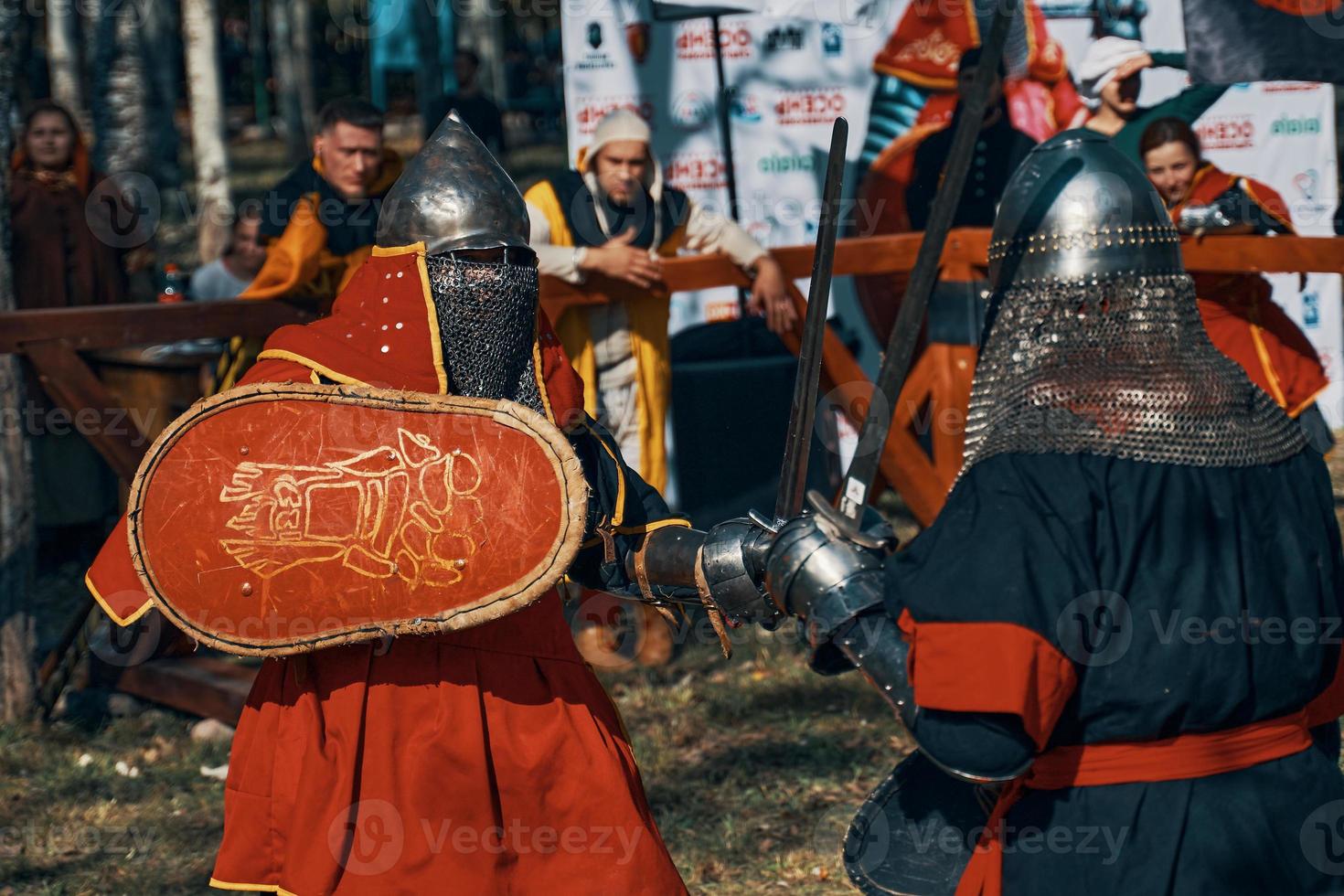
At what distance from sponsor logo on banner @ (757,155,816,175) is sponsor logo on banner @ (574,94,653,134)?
61 cm

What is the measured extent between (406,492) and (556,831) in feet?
2.15

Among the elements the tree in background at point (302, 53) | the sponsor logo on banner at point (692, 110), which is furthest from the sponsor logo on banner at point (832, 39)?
the tree in background at point (302, 53)

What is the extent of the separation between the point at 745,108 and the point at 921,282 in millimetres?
5066

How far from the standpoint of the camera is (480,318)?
2.95 metres

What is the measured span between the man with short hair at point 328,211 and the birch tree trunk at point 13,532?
0.83m

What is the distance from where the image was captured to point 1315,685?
7.64 ft

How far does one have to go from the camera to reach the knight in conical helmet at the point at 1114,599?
84.3 inches

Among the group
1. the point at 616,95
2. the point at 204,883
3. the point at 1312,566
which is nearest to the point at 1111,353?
the point at 1312,566

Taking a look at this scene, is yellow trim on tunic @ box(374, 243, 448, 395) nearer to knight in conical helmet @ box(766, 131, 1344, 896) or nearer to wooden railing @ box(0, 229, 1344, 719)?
knight in conical helmet @ box(766, 131, 1344, 896)

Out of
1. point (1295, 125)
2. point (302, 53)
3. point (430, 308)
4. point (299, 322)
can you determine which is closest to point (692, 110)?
point (299, 322)

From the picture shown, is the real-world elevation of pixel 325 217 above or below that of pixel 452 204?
below

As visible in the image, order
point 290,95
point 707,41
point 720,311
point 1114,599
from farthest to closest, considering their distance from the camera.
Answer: point 290,95, point 720,311, point 707,41, point 1114,599

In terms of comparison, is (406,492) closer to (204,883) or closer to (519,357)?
(519,357)

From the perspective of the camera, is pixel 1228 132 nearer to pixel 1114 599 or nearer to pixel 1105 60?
pixel 1105 60
